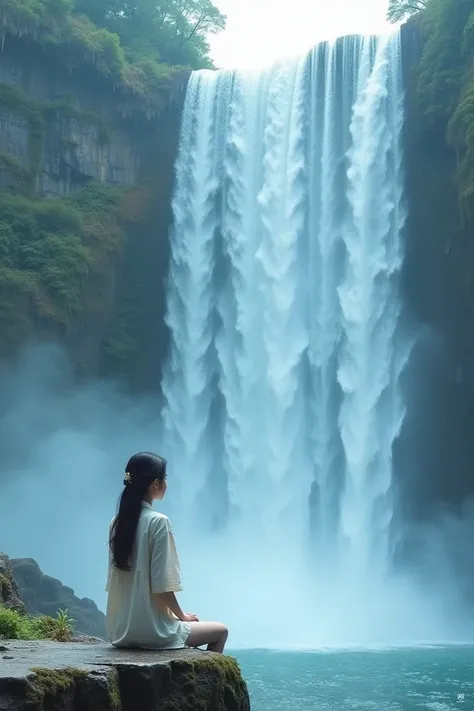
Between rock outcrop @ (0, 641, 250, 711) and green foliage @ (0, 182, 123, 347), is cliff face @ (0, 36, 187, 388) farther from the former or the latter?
rock outcrop @ (0, 641, 250, 711)

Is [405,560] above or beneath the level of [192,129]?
beneath

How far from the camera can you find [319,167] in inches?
1156

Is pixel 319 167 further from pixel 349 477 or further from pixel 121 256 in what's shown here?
pixel 349 477

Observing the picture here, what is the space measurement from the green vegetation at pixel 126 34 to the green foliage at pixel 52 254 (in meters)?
4.57

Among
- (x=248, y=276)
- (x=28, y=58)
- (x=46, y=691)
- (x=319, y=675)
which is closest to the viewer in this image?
(x=46, y=691)

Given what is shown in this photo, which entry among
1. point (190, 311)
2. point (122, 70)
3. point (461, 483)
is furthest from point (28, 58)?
point (461, 483)

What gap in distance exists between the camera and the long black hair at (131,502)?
4781 millimetres

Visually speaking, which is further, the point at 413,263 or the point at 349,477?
the point at 413,263

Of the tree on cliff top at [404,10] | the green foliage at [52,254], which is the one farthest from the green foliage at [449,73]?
the green foliage at [52,254]

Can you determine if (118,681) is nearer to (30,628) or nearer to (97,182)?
(30,628)

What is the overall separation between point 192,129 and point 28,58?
620 centimetres

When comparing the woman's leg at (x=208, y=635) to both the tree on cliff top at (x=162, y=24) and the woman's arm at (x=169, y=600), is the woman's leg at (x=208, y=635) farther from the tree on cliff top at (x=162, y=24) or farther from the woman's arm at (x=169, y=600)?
the tree on cliff top at (x=162, y=24)

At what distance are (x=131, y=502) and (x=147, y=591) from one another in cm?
48

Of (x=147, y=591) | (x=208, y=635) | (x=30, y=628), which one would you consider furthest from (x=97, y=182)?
(x=147, y=591)
